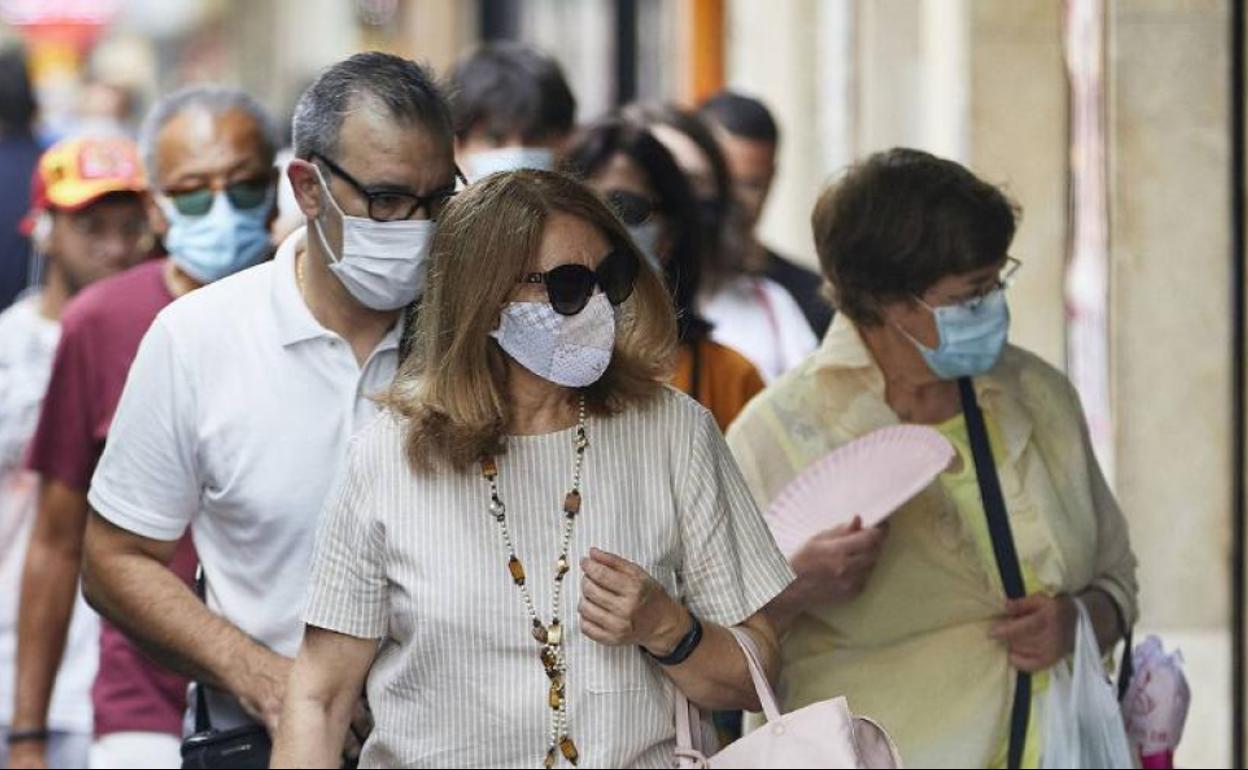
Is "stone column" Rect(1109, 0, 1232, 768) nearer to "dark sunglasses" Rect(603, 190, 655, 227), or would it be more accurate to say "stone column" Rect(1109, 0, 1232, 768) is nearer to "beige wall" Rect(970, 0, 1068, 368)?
"beige wall" Rect(970, 0, 1068, 368)

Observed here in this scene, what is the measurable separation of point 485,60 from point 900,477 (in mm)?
2701

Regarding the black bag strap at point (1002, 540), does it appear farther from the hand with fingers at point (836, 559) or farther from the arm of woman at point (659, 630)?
the arm of woman at point (659, 630)

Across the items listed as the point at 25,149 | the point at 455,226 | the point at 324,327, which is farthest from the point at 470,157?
the point at 25,149

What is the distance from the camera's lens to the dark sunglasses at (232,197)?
625cm

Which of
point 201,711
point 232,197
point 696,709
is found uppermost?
point 232,197

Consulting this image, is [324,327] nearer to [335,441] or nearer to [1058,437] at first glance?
[335,441]

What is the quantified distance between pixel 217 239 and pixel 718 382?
1.08m

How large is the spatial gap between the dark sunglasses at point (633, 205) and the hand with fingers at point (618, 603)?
2.19 meters

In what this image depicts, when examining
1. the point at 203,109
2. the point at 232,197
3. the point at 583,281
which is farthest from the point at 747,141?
the point at 583,281

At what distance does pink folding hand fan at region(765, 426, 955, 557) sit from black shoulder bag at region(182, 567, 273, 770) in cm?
110

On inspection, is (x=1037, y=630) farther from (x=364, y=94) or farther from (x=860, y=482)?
(x=364, y=94)

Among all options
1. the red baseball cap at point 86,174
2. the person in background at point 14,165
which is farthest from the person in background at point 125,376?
the person in background at point 14,165

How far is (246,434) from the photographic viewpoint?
488cm

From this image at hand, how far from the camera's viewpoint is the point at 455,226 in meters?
4.30
